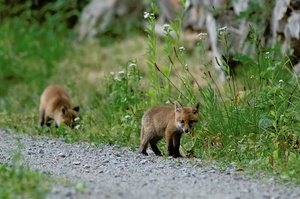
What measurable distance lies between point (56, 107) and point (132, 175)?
5457mm

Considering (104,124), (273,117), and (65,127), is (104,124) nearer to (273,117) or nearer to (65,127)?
(65,127)

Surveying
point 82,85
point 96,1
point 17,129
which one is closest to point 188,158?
point 17,129

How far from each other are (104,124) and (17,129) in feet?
4.21

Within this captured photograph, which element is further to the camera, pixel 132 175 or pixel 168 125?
pixel 168 125

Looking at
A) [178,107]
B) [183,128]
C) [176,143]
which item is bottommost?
[176,143]

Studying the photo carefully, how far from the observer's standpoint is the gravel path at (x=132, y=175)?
264 inches

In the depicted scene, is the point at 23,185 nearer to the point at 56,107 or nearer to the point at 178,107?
the point at 178,107

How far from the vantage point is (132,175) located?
783cm

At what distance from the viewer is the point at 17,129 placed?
38.4ft

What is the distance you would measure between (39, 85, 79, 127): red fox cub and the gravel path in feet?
8.22

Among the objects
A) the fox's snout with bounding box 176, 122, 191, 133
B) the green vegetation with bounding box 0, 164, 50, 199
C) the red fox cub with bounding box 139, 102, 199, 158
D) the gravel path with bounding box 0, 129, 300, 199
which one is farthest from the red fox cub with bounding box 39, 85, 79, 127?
the green vegetation with bounding box 0, 164, 50, 199

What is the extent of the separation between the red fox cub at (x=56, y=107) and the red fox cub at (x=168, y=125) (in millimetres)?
3292

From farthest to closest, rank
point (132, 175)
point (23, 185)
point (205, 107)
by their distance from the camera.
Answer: point (205, 107)
point (132, 175)
point (23, 185)

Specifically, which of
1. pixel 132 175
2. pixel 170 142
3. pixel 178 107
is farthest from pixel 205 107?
pixel 132 175
